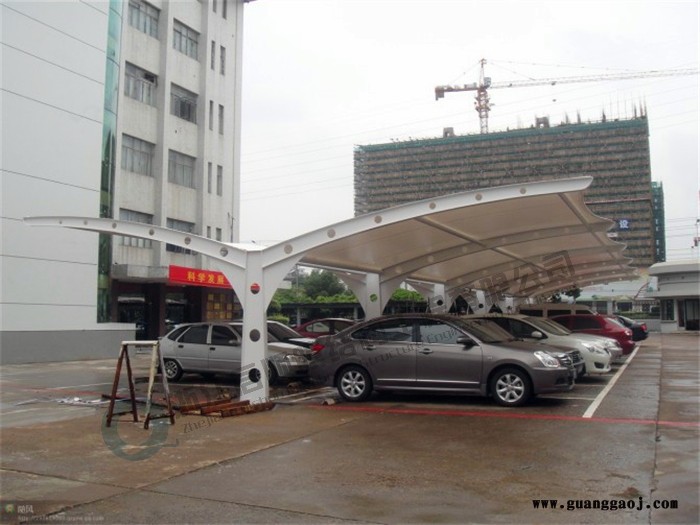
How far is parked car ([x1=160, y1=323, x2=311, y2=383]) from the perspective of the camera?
1412cm

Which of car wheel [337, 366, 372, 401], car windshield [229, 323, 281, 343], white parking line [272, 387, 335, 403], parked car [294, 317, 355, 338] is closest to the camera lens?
car wheel [337, 366, 372, 401]

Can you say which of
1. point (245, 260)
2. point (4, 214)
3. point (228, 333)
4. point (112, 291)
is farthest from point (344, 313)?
point (245, 260)

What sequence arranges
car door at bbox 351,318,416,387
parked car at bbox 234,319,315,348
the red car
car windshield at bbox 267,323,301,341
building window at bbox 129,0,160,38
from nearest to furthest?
car door at bbox 351,318,416,387, parked car at bbox 234,319,315,348, car windshield at bbox 267,323,301,341, the red car, building window at bbox 129,0,160,38

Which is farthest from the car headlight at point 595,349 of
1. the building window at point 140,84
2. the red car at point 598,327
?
the building window at point 140,84

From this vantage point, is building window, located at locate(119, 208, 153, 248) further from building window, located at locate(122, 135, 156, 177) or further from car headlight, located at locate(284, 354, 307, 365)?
car headlight, located at locate(284, 354, 307, 365)

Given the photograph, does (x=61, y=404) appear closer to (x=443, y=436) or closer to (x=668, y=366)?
(x=443, y=436)

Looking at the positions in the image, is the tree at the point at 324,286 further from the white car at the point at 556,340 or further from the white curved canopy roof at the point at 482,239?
the white car at the point at 556,340

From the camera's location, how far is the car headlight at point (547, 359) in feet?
34.8

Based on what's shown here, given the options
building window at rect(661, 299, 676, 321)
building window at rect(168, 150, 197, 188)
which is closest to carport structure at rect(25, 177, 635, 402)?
building window at rect(168, 150, 197, 188)

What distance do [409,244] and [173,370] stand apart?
21.2ft

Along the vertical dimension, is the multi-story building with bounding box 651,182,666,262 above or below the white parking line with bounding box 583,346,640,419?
above

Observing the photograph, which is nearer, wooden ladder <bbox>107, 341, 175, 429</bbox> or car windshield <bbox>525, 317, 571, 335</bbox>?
wooden ladder <bbox>107, 341, 175, 429</bbox>

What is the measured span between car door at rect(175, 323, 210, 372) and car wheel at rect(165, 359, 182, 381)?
0.19 meters

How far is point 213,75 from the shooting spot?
33812 mm
